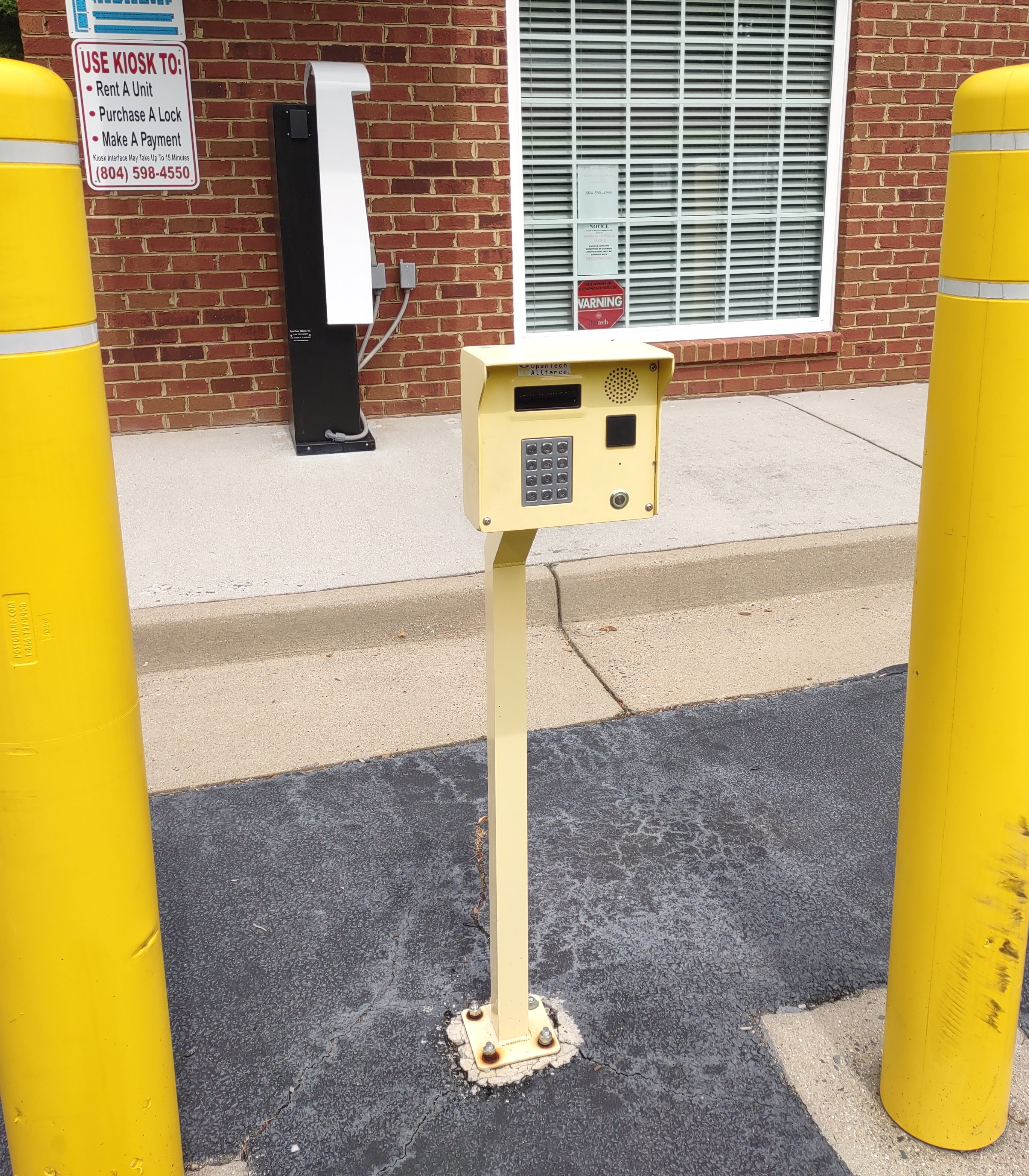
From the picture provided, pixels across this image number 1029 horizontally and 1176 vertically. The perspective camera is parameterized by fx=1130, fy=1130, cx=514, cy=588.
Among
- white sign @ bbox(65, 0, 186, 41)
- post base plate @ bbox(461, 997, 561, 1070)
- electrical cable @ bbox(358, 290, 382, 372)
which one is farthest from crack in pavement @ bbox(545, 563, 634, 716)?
white sign @ bbox(65, 0, 186, 41)

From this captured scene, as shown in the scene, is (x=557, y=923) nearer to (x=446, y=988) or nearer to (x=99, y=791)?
(x=446, y=988)

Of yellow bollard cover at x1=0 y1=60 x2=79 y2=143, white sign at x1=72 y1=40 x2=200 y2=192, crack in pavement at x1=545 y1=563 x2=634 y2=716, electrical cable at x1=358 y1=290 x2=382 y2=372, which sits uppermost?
white sign at x1=72 y1=40 x2=200 y2=192

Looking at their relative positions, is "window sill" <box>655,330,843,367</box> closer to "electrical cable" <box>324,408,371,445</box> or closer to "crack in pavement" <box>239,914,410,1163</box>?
"electrical cable" <box>324,408,371,445</box>

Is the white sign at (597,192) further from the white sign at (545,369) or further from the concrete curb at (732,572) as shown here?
the white sign at (545,369)

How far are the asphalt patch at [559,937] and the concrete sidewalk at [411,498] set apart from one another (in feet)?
3.75

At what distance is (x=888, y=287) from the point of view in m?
7.46

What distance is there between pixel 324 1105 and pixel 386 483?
3.67 metres

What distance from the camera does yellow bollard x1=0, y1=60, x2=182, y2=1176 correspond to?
1510 mm

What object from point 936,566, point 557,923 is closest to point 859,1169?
point 557,923

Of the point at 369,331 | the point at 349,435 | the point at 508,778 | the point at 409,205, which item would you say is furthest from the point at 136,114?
the point at 508,778

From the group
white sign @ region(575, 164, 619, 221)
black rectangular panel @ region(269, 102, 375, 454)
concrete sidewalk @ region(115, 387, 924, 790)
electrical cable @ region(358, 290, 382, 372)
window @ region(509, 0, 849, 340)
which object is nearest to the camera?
concrete sidewalk @ region(115, 387, 924, 790)

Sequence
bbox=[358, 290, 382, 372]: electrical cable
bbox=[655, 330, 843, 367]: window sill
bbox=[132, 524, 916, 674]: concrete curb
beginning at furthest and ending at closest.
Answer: bbox=[655, 330, 843, 367]: window sill → bbox=[358, 290, 382, 372]: electrical cable → bbox=[132, 524, 916, 674]: concrete curb

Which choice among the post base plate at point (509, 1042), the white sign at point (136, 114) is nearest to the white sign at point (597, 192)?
the white sign at point (136, 114)

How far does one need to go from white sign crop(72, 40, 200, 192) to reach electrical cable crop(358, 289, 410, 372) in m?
1.34
